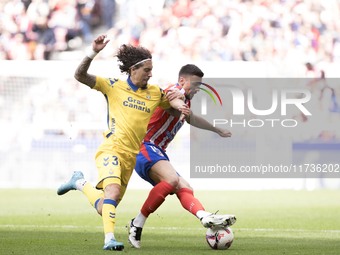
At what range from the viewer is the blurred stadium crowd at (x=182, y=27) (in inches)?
902

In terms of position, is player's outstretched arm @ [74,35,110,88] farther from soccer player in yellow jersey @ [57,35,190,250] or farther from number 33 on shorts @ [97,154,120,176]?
number 33 on shorts @ [97,154,120,176]

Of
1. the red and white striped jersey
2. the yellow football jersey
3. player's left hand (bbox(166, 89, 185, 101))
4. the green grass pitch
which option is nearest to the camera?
the yellow football jersey

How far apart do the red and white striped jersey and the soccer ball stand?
1218 mm

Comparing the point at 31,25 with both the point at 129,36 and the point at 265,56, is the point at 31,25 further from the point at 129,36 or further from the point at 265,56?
the point at 265,56

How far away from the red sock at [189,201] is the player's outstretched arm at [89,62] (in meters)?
1.51

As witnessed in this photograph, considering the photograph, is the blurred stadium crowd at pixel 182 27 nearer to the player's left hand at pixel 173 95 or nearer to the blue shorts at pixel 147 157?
the blue shorts at pixel 147 157

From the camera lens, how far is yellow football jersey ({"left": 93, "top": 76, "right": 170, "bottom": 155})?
29.0 feet

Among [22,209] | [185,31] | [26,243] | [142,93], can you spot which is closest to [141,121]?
[142,93]

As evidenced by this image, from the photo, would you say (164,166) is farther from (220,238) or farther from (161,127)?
(220,238)

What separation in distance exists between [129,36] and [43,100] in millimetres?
4348

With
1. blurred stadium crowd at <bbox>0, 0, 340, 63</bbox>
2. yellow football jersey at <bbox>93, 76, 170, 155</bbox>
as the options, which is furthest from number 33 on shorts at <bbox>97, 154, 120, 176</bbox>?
blurred stadium crowd at <bbox>0, 0, 340, 63</bbox>

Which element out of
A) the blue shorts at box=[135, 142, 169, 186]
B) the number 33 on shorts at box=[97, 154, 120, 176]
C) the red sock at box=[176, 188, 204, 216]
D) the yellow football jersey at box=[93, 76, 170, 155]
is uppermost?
the yellow football jersey at box=[93, 76, 170, 155]

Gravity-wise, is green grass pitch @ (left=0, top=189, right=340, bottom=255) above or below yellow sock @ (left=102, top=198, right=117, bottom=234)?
below

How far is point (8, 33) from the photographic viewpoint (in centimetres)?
2348
